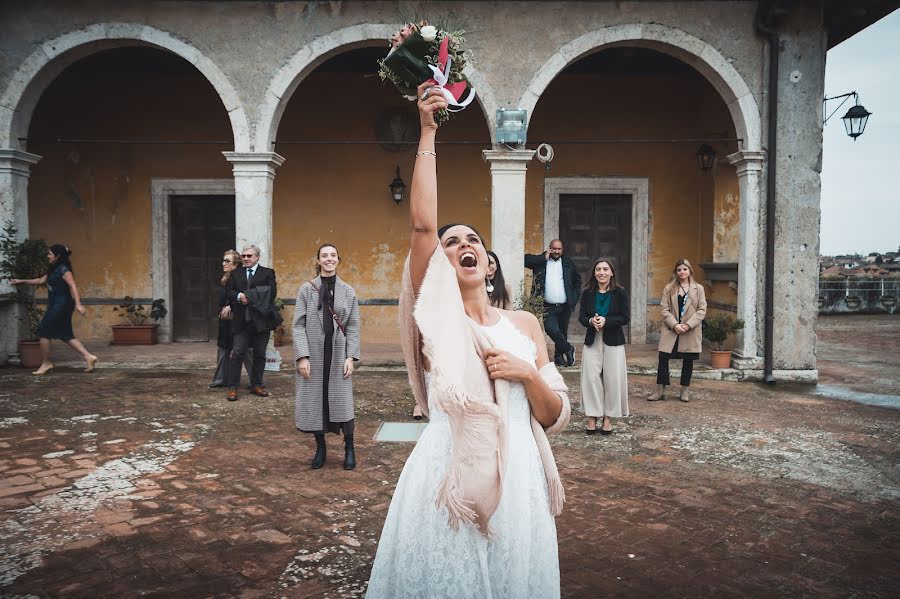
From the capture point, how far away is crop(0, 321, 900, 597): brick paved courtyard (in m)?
3.47

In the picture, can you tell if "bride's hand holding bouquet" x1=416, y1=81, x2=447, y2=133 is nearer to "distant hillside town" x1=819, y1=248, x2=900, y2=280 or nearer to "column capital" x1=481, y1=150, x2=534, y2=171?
"column capital" x1=481, y1=150, x2=534, y2=171

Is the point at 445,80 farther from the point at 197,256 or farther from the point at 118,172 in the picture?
the point at 118,172

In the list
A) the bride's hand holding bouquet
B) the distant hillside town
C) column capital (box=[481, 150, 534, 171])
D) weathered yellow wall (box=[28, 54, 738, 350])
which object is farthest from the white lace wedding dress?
the distant hillside town

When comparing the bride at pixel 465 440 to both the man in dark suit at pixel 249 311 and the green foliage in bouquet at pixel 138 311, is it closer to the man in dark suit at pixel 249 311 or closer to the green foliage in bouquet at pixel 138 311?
the man in dark suit at pixel 249 311

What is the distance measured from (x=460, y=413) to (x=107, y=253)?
39.6 feet

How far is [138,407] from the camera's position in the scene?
289 inches

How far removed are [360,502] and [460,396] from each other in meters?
2.81

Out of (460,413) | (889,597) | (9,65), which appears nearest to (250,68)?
(9,65)

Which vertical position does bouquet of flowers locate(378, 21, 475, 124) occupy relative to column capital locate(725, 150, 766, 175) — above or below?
below

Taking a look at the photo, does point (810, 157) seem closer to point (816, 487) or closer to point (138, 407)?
point (816, 487)

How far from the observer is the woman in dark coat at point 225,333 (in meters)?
8.09

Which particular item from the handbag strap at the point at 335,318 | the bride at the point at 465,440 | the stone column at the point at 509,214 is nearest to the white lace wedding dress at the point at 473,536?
the bride at the point at 465,440

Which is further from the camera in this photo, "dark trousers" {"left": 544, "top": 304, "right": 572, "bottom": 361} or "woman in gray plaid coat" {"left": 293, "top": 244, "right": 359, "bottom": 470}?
"dark trousers" {"left": 544, "top": 304, "right": 572, "bottom": 361}

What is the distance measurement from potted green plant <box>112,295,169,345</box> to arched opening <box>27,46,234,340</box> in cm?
24
